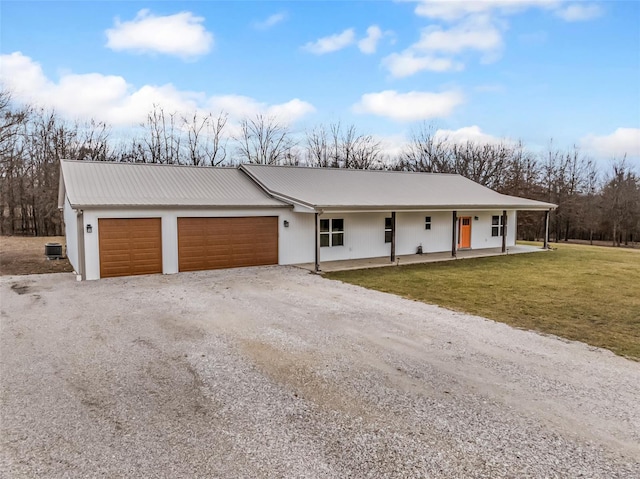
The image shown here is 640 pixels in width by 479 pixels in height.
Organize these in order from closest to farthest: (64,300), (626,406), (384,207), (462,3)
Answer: (626,406), (64,300), (462,3), (384,207)

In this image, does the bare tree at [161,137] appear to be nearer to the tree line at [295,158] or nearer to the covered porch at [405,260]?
the tree line at [295,158]

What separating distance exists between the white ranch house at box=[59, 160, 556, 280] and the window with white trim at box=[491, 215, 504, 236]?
59 cm

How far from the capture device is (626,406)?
161 inches

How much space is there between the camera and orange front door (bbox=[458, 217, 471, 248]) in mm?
18656

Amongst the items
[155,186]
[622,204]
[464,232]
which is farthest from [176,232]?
[622,204]

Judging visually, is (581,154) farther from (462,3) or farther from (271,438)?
(271,438)

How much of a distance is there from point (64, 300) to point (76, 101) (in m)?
24.1

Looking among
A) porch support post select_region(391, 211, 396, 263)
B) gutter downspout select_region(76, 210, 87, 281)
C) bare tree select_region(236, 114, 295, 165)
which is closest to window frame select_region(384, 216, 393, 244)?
porch support post select_region(391, 211, 396, 263)

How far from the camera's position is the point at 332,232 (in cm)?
1512

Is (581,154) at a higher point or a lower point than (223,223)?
higher

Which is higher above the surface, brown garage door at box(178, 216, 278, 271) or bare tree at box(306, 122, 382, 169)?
bare tree at box(306, 122, 382, 169)

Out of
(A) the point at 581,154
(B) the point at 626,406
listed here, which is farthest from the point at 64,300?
(A) the point at 581,154

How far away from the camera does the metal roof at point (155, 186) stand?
11960 mm

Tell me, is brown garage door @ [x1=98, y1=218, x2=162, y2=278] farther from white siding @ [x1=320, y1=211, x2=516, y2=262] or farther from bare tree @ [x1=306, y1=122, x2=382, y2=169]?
bare tree @ [x1=306, y1=122, x2=382, y2=169]
